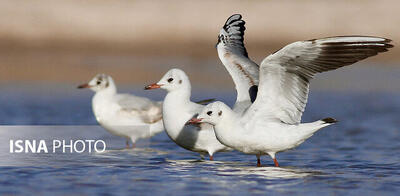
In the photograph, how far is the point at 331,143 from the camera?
1294 centimetres

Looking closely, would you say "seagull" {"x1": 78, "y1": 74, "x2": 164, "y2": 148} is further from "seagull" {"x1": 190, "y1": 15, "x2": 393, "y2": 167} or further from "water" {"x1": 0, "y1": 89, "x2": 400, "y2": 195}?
"seagull" {"x1": 190, "y1": 15, "x2": 393, "y2": 167}

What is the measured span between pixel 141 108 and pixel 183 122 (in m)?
2.27

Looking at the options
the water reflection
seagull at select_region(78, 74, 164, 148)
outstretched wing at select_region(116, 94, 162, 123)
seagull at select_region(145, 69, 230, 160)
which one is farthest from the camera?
outstretched wing at select_region(116, 94, 162, 123)

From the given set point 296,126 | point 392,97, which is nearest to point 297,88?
point 296,126

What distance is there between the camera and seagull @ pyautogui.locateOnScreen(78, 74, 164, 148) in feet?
40.2

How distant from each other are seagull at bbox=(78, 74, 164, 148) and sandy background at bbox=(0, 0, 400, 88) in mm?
11786

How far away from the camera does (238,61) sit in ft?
35.1

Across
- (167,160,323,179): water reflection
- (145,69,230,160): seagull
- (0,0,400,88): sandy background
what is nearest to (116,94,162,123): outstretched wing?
(145,69,230,160): seagull

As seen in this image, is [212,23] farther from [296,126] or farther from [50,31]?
[296,126]

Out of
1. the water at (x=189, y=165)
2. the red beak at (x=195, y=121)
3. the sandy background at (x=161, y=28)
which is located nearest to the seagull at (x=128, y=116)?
the water at (x=189, y=165)

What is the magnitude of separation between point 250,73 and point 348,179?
207cm

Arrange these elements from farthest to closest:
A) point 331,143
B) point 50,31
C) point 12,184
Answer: point 50,31
point 331,143
point 12,184

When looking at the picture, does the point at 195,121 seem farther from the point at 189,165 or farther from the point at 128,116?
the point at 128,116

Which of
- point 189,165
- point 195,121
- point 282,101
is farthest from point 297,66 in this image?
point 189,165
